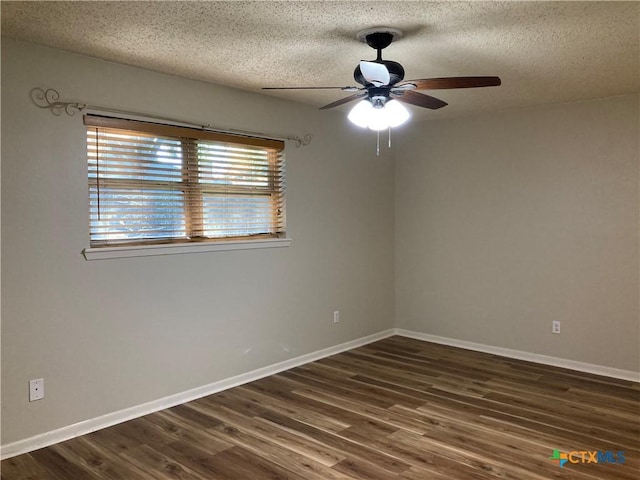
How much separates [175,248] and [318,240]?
57.4 inches

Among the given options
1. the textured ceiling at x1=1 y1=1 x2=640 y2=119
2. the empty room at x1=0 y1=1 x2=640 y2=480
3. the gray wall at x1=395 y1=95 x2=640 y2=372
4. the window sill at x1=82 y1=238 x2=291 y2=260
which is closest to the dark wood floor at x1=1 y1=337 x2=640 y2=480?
the empty room at x1=0 y1=1 x2=640 y2=480

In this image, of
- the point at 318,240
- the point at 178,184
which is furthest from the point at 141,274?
the point at 318,240

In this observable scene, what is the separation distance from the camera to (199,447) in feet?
9.87

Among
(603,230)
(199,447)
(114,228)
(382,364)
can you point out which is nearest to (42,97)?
(114,228)

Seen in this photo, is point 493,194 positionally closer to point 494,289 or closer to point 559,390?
point 494,289

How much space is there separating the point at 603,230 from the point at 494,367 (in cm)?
Answer: 144

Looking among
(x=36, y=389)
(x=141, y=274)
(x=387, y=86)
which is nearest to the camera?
(x=387, y=86)

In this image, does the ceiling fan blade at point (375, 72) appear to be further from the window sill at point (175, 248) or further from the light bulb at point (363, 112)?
the window sill at point (175, 248)

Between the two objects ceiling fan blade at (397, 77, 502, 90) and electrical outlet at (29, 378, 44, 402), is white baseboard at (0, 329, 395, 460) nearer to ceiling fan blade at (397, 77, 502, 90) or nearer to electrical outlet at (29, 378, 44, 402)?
electrical outlet at (29, 378, 44, 402)

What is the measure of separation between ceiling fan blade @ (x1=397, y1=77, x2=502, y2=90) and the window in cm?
170

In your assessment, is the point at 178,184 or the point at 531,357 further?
the point at 531,357

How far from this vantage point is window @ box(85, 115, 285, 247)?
3305 millimetres

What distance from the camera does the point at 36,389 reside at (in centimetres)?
301

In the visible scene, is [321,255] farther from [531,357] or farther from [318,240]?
[531,357]
